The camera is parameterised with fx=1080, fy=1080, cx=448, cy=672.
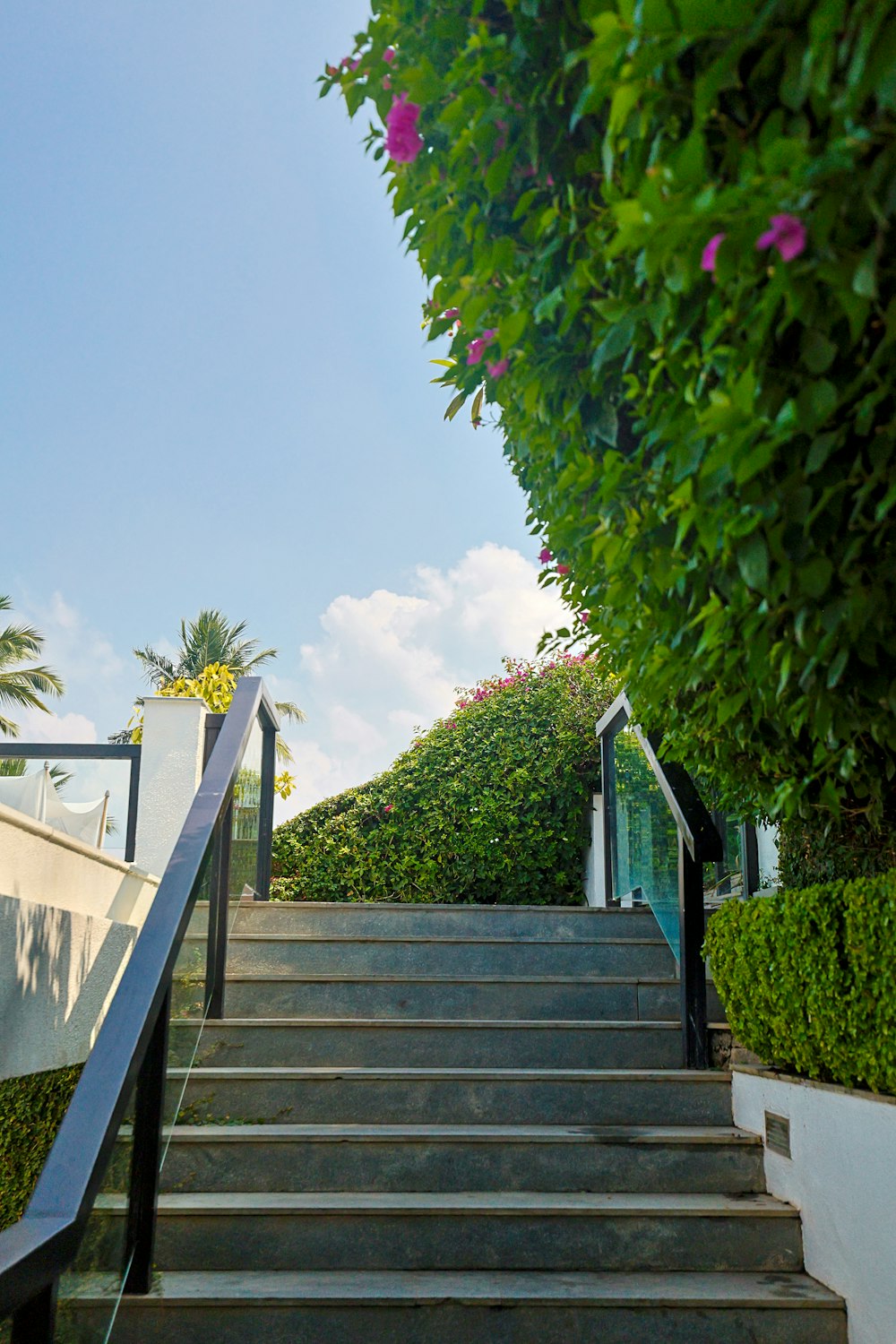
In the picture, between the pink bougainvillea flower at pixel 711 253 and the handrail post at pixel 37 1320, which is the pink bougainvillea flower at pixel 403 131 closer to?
the pink bougainvillea flower at pixel 711 253

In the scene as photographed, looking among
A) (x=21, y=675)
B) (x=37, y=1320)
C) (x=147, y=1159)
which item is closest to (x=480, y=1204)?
(x=147, y=1159)

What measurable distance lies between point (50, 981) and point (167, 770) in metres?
1.88

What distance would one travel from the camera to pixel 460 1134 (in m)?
3.37

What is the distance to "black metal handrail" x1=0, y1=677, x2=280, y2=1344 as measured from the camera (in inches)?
65.6

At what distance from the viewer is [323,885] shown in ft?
29.9

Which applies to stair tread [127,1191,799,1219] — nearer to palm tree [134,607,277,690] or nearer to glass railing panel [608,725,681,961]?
glass railing panel [608,725,681,961]

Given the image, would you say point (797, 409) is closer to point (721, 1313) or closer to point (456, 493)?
point (721, 1313)

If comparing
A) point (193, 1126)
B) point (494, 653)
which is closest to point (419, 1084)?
point (193, 1126)

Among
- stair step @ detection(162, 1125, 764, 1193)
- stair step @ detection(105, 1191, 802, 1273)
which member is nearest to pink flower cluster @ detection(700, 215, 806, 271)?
stair step @ detection(105, 1191, 802, 1273)

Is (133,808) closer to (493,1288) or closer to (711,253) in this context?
(493,1288)

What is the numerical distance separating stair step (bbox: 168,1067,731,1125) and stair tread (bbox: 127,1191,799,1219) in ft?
1.26

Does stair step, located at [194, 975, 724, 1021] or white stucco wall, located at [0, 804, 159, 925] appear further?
stair step, located at [194, 975, 724, 1021]

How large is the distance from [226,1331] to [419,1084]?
1120mm

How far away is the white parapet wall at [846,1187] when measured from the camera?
2582 mm
